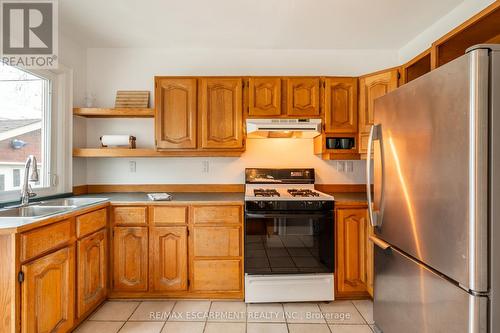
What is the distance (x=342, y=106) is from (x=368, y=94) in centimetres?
25

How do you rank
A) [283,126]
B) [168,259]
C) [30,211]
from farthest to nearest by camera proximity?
[283,126]
[168,259]
[30,211]

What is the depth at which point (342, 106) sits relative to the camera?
8.52 feet

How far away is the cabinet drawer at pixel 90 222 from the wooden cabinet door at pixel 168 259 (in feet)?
1.33

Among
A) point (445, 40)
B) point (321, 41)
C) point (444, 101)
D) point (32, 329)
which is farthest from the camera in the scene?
point (321, 41)

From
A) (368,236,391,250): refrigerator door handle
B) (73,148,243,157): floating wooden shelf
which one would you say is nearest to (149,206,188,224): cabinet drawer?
(73,148,243,157): floating wooden shelf

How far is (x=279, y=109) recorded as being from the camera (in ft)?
8.48

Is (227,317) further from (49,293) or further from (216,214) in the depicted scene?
(49,293)

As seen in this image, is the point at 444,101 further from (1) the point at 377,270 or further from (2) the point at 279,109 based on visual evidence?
(2) the point at 279,109

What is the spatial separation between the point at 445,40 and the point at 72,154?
3244 millimetres

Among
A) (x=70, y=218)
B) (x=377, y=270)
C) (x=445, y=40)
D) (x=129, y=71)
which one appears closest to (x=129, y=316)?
(x=70, y=218)

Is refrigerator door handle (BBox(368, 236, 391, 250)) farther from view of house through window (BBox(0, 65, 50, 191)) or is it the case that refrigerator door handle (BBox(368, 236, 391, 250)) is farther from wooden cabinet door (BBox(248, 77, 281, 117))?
view of house through window (BBox(0, 65, 50, 191))

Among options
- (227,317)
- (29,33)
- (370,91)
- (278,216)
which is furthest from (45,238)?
(370,91)

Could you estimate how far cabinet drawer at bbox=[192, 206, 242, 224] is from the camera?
233 centimetres

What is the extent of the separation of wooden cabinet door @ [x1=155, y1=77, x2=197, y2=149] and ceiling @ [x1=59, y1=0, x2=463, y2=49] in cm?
50
